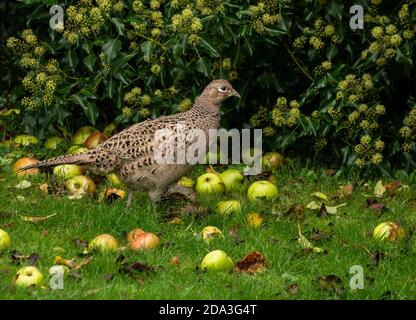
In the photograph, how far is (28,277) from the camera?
191 inches

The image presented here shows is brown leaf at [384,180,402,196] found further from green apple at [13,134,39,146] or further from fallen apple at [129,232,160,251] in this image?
green apple at [13,134,39,146]

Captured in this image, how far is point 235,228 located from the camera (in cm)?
611

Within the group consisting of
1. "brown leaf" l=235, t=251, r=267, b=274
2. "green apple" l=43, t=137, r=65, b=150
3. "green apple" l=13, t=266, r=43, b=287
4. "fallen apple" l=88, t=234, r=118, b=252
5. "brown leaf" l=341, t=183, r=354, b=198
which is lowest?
"brown leaf" l=235, t=251, r=267, b=274

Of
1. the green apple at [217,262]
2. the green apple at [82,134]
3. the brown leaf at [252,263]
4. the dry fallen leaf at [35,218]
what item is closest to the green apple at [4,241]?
the dry fallen leaf at [35,218]

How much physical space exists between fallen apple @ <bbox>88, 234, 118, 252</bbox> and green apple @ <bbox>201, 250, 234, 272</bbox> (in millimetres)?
593

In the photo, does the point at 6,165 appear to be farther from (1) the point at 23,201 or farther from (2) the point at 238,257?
(2) the point at 238,257

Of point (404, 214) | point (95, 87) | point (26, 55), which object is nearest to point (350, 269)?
point (404, 214)

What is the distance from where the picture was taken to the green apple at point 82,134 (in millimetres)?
7973

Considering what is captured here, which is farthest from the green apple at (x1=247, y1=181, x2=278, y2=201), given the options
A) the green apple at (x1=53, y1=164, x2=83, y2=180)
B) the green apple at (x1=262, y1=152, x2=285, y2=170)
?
the green apple at (x1=53, y1=164, x2=83, y2=180)

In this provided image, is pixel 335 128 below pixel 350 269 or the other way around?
the other way around

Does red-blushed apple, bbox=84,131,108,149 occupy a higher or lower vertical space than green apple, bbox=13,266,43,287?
higher

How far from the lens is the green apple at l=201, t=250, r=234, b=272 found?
17.5 feet

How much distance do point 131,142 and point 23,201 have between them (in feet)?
2.95

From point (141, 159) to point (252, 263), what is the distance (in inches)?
52.3
